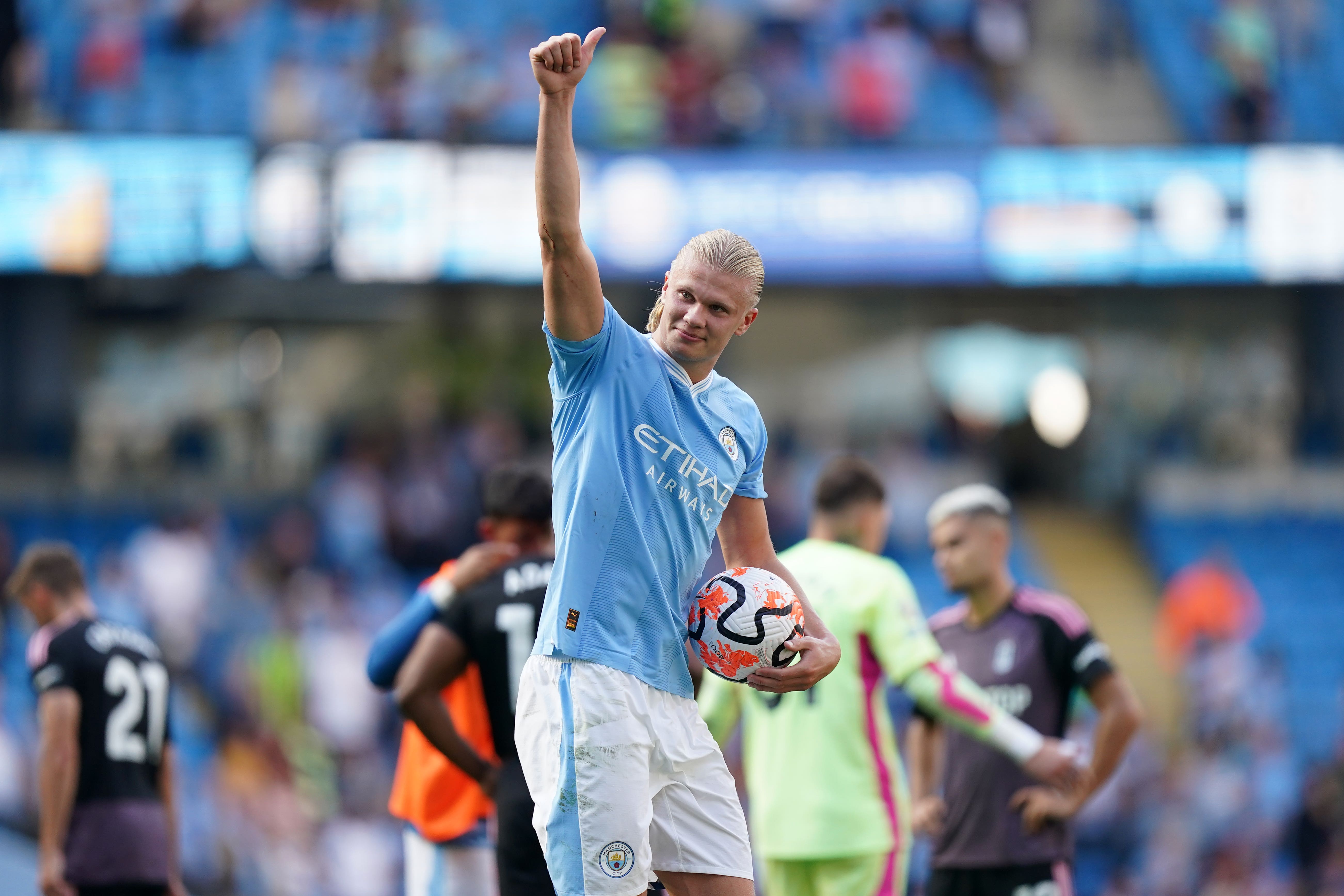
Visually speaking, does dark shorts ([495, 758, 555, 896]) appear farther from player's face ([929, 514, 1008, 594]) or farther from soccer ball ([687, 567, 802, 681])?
player's face ([929, 514, 1008, 594])

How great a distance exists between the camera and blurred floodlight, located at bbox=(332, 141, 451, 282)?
14859mm

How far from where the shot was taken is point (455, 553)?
615 inches

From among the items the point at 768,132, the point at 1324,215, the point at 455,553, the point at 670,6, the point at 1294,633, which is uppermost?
the point at 670,6

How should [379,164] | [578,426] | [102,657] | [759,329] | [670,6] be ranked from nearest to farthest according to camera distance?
[578,426], [102,657], [379,164], [670,6], [759,329]

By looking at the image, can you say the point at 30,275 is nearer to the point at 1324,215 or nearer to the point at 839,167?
the point at 839,167

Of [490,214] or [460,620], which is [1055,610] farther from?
[490,214]

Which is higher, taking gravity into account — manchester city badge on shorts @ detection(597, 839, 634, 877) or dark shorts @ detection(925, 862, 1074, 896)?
manchester city badge on shorts @ detection(597, 839, 634, 877)

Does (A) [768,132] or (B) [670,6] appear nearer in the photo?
(A) [768,132]

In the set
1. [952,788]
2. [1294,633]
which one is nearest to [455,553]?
[1294,633]

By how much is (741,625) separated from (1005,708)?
266 centimetres

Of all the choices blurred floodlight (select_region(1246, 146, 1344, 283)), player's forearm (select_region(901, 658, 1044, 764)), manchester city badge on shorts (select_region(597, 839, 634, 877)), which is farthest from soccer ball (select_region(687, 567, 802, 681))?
blurred floodlight (select_region(1246, 146, 1344, 283))

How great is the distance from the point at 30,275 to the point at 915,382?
10.9 m

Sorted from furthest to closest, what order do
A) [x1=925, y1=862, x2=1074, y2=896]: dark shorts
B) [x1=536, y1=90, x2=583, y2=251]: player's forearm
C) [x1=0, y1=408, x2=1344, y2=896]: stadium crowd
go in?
1. [x1=0, y1=408, x2=1344, y2=896]: stadium crowd
2. [x1=925, y1=862, x2=1074, y2=896]: dark shorts
3. [x1=536, y1=90, x2=583, y2=251]: player's forearm

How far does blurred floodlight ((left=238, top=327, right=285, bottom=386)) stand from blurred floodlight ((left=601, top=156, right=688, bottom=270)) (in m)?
5.43
